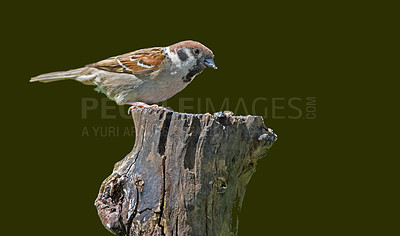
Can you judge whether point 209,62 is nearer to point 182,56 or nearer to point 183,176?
point 182,56

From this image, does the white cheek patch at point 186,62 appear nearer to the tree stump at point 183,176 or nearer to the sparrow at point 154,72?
the sparrow at point 154,72

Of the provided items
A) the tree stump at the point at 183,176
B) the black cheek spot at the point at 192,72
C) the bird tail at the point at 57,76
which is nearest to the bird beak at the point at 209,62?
the black cheek spot at the point at 192,72

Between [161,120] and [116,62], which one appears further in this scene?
[116,62]

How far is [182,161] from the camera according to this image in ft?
15.3

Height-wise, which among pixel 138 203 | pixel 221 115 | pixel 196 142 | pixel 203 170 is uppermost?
pixel 221 115

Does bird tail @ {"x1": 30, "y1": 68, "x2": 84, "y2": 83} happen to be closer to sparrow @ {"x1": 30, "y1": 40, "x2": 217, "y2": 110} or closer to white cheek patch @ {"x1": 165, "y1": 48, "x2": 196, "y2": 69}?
sparrow @ {"x1": 30, "y1": 40, "x2": 217, "y2": 110}

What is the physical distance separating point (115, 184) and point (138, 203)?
38 cm

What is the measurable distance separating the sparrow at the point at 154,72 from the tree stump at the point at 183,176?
1.09 meters

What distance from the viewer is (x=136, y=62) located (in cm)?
608

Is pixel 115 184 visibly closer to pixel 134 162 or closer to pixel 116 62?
pixel 134 162

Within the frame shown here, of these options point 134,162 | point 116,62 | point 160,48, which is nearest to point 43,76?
point 116,62

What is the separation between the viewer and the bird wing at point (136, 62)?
19.6 ft

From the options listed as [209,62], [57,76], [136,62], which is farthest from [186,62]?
[57,76]

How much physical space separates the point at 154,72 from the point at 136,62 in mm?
353
